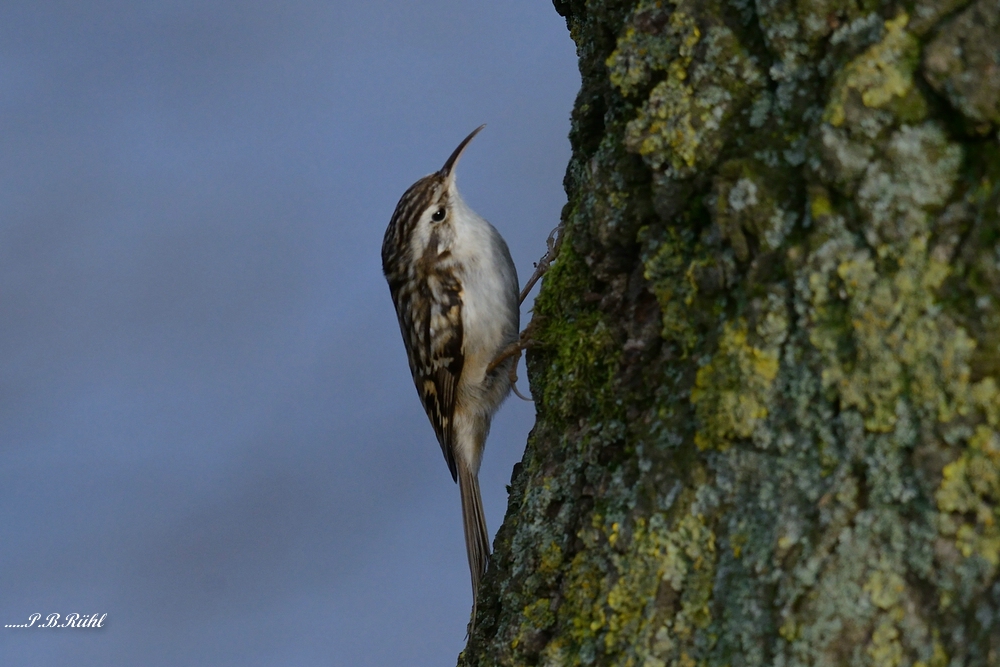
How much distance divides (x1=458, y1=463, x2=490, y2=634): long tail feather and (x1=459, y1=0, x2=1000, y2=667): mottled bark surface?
1170mm

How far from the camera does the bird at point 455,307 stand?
11.1 feet

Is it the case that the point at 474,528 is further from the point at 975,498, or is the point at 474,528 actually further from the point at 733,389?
the point at 975,498

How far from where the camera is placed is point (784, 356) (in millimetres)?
1363

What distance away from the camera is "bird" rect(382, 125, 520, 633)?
133 inches

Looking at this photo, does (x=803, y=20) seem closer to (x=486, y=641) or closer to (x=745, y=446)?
(x=745, y=446)

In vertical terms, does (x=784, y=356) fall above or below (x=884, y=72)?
below

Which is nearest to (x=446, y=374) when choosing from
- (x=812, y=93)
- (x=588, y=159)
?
(x=588, y=159)

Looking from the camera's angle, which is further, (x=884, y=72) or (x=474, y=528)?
(x=474, y=528)

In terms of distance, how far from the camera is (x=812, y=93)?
1.40 m

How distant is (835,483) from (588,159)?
941 millimetres

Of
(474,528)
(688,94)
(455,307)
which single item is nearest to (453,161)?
(455,307)

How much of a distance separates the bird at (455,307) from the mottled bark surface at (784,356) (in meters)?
1.56

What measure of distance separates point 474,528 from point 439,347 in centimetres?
67

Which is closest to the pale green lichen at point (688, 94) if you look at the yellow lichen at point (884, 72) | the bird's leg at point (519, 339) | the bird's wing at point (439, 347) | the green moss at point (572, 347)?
the yellow lichen at point (884, 72)
